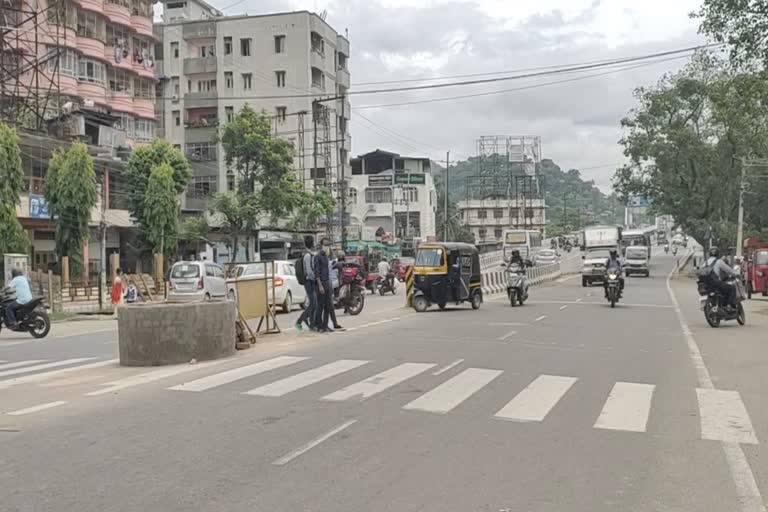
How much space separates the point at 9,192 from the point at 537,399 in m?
26.8

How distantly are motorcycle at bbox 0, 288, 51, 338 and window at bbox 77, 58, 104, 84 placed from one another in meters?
31.6

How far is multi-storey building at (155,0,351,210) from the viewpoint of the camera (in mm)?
64188

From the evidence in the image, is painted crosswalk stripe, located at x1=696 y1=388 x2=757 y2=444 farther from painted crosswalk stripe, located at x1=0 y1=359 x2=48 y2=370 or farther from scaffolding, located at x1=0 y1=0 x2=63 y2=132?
scaffolding, located at x1=0 y1=0 x2=63 y2=132

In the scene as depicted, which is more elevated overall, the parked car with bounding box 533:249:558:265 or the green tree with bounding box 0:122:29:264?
the green tree with bounding box 0:122:29:264

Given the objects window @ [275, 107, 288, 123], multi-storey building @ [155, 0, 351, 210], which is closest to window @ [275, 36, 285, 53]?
multi-storey building @ [155, 0, 351, 210]

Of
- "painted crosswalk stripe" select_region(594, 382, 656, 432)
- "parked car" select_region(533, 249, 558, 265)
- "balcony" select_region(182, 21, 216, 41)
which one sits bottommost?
"painted crosswalk stripe" select_region(594, 382, 656, 432)

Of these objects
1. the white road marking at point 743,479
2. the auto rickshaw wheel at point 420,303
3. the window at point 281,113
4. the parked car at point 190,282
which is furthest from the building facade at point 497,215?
the white road marking at point 743,479

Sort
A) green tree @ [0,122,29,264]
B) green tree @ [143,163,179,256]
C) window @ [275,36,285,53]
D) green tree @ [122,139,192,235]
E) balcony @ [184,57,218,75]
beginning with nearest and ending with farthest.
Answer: green tree @ [0,122,29,264]
green tree @ [143,163,179,256]
green tree @ [122,139,192,235]
window @ [275,36,285,53]
balcony @ [184,57,218,75]

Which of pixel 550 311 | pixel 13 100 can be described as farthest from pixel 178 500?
pixel 13 100

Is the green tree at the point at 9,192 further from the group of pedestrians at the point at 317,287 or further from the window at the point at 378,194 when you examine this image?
the window at the point at 378,194

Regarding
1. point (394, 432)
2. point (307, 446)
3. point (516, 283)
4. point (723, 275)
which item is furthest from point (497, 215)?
point (307, 446)

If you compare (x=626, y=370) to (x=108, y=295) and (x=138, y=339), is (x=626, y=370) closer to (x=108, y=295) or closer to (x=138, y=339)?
(x=138, y=339)

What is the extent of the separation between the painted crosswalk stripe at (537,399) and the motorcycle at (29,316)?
511 inches

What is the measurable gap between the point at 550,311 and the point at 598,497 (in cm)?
1876
